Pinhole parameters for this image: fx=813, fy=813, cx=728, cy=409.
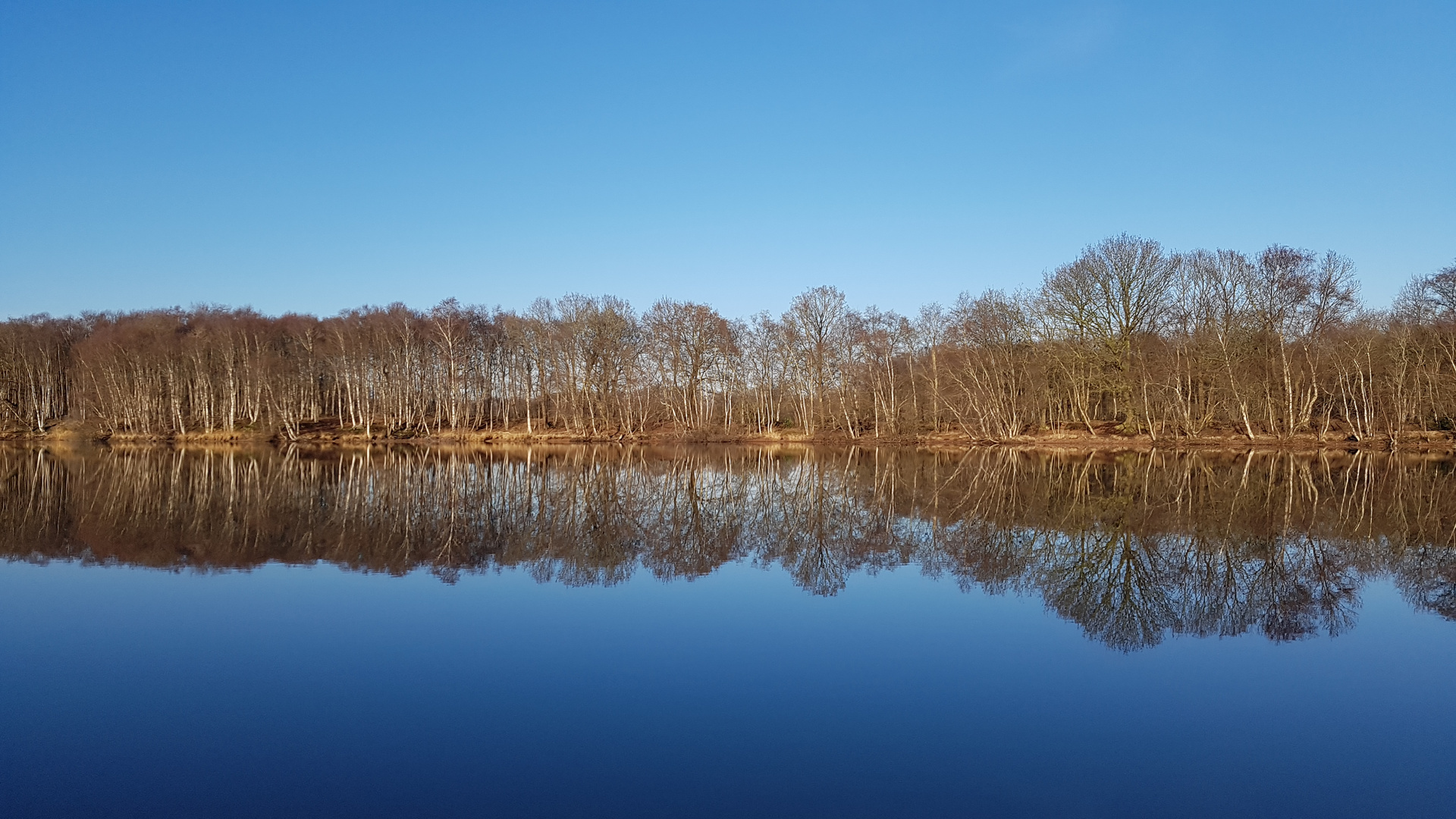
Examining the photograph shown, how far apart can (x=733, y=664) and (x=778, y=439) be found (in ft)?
167

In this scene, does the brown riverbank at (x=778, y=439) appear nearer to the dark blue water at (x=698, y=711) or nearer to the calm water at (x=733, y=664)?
the calm water at (x=733, y=664)

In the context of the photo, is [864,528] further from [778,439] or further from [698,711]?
[778,439]

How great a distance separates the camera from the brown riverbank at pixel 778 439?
1789 inches

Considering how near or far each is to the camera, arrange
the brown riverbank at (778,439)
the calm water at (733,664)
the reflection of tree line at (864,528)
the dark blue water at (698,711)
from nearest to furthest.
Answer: the dark blue water at (698,711), the calm water at (733,664), the reflection of tree line at (864,528), the brown riverbank at (778,439)

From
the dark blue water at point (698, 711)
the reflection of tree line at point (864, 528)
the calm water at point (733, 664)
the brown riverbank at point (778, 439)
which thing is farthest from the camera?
the brown riverbank at point (778, 439)

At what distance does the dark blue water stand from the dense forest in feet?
135

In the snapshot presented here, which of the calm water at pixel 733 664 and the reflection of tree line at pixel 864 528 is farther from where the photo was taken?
the reflection of tree line at pixel 864 528

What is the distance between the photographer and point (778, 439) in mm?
59531

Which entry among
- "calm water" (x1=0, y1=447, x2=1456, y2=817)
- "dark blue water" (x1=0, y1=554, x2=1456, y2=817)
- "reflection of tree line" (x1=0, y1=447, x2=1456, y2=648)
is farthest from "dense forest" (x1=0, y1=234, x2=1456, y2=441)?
"dark blue water" (x1=0, y1=554, x2=1456, y2=817)

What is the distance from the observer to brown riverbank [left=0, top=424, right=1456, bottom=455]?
45438 millimetres

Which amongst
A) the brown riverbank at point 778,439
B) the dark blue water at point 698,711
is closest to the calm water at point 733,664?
the dark blue water at point 698,711

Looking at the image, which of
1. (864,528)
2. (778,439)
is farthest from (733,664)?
(778,439)

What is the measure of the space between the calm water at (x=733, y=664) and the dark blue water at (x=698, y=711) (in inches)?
1.6

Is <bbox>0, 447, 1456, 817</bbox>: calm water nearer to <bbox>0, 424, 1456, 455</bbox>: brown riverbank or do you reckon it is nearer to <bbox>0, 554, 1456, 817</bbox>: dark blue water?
<bbox>0, 554, 1456, 817</bbox>: dark blue water
